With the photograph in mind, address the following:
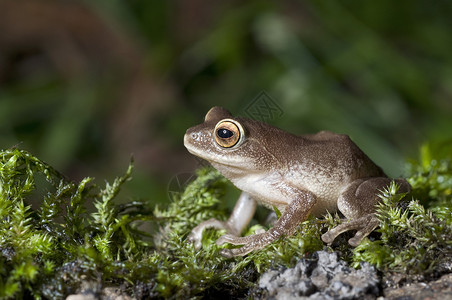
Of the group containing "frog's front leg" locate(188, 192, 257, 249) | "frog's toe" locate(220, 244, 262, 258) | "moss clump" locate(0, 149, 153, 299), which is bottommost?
"moss clump" locate(0, 149, 153, 299)

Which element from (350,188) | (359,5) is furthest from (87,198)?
(359,5)

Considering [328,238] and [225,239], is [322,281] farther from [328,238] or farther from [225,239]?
[225,239]

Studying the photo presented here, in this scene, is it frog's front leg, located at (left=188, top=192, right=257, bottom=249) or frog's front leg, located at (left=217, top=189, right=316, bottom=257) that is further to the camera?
frog's front leg, located at (left=188, top=192, right=257, bottom=249)

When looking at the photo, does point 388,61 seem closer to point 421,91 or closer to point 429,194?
point 421,91

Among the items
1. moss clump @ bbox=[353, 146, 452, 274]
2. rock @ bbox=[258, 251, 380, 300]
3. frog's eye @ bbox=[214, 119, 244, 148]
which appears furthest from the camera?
frog's eye @ bbox=[214, 119, 244, 148]

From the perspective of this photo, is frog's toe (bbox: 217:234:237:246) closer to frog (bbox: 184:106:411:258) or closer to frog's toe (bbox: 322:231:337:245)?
frog (bbox: 184:106:411:258)

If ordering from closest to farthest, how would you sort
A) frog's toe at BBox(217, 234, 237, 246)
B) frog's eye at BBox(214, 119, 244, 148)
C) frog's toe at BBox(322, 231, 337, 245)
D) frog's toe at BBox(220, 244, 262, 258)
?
frog's toe at BBox(322, 231, 337, 245) < frog's toe at BBox(220, 244, 262, 258) < frog's toe at BBox(217, 234, 237, 246) < frog's eye at BBox(214, 119, 244, 148)

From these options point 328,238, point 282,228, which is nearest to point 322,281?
point 328,238

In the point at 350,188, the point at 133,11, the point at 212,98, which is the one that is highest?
the point at 133,11

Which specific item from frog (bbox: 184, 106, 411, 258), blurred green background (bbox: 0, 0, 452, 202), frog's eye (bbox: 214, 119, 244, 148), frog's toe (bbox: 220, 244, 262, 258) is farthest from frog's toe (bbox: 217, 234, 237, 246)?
blurred green background (bbox: 0, 0, 452, 202)
